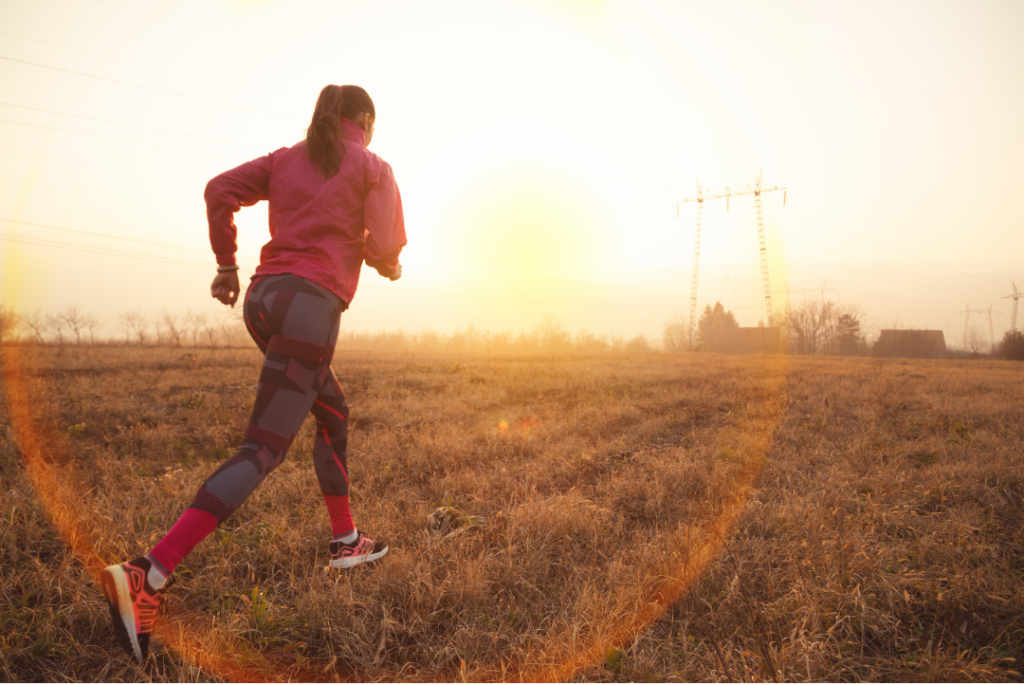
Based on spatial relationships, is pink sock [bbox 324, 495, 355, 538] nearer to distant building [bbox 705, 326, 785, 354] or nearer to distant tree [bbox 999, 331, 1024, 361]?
distant building [bbox 705, 326, 785, 354]

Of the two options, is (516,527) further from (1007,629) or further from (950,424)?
(950,424)

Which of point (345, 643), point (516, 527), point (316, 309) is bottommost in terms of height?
point (345, 643)

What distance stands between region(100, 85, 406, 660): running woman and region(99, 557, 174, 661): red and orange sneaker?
2cm

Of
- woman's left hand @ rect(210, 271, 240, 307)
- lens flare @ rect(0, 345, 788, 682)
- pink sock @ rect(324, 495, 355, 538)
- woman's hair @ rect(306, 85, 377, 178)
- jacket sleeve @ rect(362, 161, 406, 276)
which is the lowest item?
lens flare @ rect(0, 345, 788, 682)

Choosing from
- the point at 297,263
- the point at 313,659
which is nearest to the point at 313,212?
the point at 297,263

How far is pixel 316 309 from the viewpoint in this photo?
1.93m

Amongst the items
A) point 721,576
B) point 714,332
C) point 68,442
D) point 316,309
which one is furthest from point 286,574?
point 714,332

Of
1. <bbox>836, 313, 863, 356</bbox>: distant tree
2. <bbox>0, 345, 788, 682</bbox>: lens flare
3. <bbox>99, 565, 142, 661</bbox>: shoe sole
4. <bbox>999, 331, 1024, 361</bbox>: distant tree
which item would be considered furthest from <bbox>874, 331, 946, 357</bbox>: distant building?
<bbox>99, 565, 142, 661</bbox>: shoe sole

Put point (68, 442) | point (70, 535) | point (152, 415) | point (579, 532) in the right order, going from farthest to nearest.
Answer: point (152, 415)
point (68, 442)
point (579, 532)
point (70, 535)

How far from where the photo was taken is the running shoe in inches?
90.4

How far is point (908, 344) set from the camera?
4894 cm

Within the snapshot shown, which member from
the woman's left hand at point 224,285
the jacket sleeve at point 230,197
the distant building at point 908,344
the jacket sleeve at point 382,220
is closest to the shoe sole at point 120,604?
the woman's left hand at point 224,285

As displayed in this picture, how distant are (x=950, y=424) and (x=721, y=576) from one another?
5.57m

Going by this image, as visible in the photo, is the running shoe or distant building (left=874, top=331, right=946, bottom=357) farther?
distant building (left=874, top=331, right=946, bottom=357)
